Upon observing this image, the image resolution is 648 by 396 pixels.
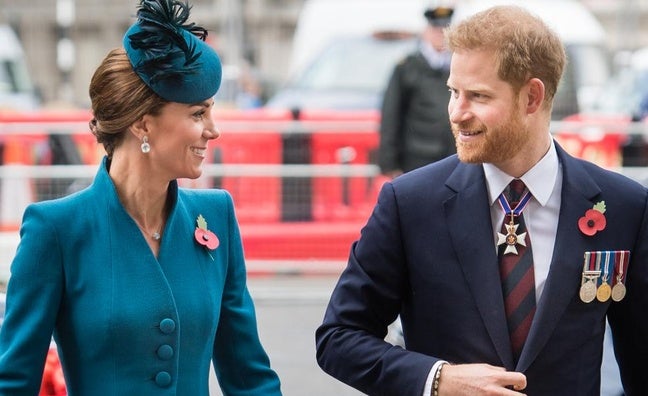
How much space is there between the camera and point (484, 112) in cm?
307

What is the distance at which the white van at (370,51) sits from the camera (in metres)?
13.6

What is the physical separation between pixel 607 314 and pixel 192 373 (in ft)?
3.36

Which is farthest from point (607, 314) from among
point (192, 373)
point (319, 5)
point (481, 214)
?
point (319, 5)

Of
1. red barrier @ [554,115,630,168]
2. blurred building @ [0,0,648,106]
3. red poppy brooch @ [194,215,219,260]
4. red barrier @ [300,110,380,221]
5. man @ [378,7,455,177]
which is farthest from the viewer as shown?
blurred building @ [0,0,648,106]

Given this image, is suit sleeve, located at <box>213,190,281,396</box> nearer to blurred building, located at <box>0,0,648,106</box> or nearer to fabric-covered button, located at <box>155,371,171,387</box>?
fabric-covered button, located at <box>155,371,171,387</box>

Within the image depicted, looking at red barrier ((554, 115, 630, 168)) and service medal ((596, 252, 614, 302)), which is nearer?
service medal ((596, 252, 614, 302))

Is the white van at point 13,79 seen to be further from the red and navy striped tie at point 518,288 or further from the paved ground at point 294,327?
the red and navy striped tie at point 518,288

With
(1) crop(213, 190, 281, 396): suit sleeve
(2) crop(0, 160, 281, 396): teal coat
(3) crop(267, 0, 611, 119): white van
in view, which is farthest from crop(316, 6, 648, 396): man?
(3) crop(267, 0, 611, 119): white van

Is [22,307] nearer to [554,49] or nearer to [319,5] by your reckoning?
[554,49]

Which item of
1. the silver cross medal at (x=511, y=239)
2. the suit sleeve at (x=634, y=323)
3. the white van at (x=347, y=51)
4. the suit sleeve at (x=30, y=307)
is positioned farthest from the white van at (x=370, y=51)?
the suit sleeve at (x=30, y=307)

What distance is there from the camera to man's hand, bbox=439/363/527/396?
9.53 feet

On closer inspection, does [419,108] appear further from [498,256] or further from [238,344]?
[498,256]

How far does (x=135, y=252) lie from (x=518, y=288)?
3.01ft

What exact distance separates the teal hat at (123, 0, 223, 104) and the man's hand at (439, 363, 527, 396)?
35.1 inches
